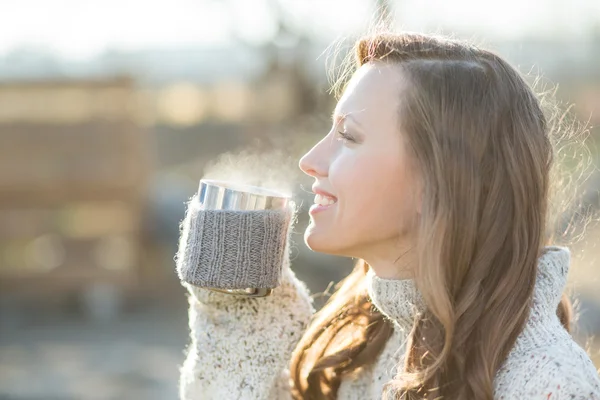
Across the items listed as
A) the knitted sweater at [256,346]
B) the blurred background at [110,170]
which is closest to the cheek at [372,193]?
the knitted sweater at [256,346]

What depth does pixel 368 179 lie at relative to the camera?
1.41m

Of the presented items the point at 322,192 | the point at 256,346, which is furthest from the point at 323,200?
the point at 256,346

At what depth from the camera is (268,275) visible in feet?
5.23

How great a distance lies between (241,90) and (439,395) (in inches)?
209

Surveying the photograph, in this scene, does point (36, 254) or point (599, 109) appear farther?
point (36, 254)

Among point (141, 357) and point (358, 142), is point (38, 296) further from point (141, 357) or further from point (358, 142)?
point (358, 142)

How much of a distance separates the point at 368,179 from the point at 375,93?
5.7 inches

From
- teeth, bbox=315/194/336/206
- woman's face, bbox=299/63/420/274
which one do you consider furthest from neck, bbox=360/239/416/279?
teeth, bbox=315/194/336/206

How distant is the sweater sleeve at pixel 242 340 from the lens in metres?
1.63

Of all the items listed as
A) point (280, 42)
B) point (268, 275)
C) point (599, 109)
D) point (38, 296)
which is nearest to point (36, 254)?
point (38, 296)

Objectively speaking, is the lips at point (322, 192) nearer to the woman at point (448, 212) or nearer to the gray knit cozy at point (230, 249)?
the woman at point (448, 212)

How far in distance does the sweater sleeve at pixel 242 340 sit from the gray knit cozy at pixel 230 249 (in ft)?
0.13

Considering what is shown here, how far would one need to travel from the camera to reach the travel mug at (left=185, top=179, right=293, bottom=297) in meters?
1.57

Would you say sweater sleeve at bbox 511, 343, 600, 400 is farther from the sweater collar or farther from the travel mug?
the travel mug
